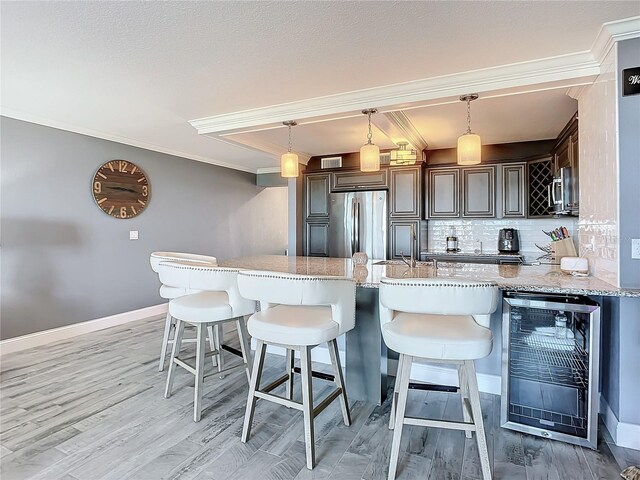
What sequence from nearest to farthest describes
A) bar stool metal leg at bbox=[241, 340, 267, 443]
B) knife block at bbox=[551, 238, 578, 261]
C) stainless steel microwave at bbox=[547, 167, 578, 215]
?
bar stool metal leg at bbox=[241, 340, 267, 443] < stainless steel microwave at bbox=[547, 167, 578, 215] < knife block at bbox=[551, 238, 578, 261]

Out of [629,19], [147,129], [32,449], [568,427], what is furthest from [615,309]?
[147,129]

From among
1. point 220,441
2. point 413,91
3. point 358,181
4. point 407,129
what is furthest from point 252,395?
point 358,181

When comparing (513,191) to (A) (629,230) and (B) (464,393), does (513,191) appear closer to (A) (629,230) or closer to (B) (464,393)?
(A) (629,230)

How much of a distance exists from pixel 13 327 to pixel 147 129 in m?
2.39

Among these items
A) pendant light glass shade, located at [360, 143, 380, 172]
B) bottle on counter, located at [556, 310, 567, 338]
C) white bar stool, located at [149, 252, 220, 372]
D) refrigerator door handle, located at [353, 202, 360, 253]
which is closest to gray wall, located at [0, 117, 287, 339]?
white bar stool, located at [149, 252, 220, 372]

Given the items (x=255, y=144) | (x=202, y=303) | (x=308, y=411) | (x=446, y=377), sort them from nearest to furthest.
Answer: (x=308, y=411), (x=202, y=303), (x=446, y=377), (x=255, y=144)

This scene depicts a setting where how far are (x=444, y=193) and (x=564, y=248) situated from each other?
175 centimetres

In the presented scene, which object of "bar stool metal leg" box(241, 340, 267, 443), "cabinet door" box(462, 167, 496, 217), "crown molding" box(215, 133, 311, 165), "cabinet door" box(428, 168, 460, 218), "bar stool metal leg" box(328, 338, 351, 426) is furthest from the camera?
"cabinet door" box(428, 168, 460, 218)

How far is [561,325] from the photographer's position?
205 centimetres

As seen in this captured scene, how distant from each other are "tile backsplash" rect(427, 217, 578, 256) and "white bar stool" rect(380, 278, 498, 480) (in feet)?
11.0

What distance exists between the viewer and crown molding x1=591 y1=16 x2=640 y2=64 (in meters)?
1.84

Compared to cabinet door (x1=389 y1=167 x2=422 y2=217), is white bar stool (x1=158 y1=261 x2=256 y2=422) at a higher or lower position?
lower

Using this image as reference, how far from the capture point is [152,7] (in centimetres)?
174

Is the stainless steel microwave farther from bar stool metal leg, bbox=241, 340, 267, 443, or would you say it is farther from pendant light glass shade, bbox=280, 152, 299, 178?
bar stool metal leg, bbox=241, 340, 267, 443
